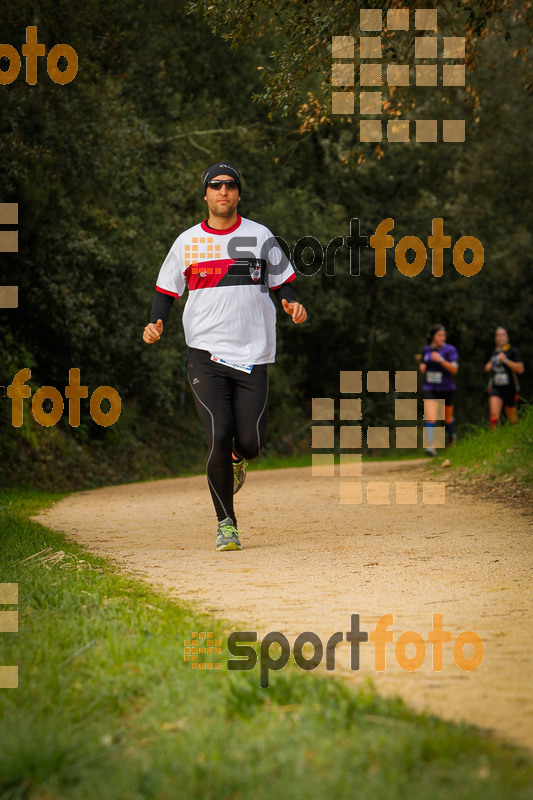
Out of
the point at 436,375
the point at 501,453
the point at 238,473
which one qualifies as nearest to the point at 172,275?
the point at 238,473

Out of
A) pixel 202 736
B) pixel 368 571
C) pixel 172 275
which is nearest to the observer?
pixel 202 736

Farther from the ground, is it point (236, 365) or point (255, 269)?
point (255, 269)

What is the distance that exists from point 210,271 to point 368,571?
2478 mm

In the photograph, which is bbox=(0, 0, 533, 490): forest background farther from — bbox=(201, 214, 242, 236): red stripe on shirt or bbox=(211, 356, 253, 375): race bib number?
bbox=(211, 356, 253, 375): race bib number

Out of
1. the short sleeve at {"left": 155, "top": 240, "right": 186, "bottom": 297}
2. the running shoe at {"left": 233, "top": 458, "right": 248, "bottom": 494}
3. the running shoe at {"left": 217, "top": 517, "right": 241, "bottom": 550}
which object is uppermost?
the short sleeve at {"left": 155, "top": 240, "right": 186, "bottom": 297}

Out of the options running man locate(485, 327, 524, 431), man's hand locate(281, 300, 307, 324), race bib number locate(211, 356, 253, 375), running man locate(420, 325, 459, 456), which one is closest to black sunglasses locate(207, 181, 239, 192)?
man's hand locate(281, 300, 307, 324)

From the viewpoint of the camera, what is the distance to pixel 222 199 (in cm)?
693

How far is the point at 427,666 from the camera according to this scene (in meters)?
3.58

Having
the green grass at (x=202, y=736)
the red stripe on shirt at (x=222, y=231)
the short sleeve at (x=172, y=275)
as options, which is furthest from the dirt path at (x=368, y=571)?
the red stripe on shirt at (x=222, y=231)

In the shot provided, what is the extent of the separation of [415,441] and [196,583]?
22966mm

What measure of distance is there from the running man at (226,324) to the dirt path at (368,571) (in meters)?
0.73

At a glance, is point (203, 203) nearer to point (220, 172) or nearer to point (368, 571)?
point (220, 172)

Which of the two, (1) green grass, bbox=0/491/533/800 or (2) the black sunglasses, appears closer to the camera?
(1) green grass, bbox=0/491/533/800

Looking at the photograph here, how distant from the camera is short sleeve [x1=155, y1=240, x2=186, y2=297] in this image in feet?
23.1
